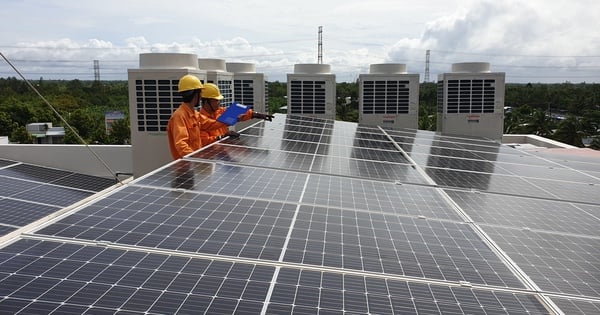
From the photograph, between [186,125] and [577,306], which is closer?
[577,306]

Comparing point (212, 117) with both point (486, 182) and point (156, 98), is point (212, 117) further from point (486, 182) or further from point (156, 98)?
point (486, 182)

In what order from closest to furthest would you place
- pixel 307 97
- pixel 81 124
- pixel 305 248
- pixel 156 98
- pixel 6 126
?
pixel 305 248 → pixel 156 98 → pixel 307 97 → pixel 6 126 → pixel 81 124

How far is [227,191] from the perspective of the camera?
7.01m

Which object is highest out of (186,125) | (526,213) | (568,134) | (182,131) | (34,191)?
(186,125)

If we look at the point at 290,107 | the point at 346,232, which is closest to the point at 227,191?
the point at 346,232

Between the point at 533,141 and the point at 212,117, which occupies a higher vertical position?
the point at 212,117

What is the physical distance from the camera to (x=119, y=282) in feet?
12.7

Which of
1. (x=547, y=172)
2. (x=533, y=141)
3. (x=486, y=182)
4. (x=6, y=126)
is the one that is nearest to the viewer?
(x=486, y=182)

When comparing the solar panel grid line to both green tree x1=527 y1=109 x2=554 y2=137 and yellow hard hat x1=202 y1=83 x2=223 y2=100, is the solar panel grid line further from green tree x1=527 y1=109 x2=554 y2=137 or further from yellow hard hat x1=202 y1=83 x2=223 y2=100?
green tree x1=527 y1=109 x2=554 y2=137

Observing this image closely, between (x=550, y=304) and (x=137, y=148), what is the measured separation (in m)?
11.7

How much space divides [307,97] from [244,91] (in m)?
3.10

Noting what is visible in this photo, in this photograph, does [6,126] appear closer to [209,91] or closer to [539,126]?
[209,91]

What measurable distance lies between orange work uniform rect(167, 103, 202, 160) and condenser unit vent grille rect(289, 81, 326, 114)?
37.5 feet

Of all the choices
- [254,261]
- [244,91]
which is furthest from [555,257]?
[244,91]
